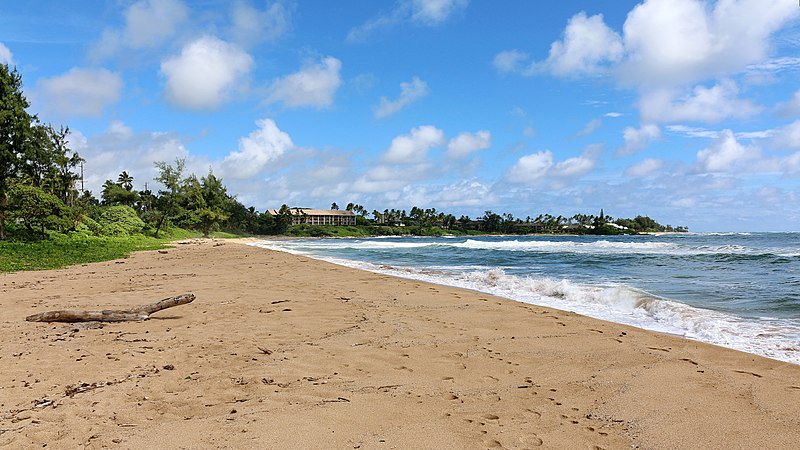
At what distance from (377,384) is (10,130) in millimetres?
30713

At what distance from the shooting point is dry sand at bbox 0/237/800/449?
3455mm

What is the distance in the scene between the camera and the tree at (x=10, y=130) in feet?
Result: 82.2

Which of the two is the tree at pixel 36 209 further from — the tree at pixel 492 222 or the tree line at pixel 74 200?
the tree at pixel 492 222

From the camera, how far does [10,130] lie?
84.8ft

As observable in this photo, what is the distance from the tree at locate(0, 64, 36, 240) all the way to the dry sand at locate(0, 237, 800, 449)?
73.0 ft

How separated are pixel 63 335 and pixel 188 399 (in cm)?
345

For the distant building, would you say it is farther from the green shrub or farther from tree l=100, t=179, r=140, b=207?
the green shrub

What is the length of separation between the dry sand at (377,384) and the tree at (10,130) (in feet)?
73.0

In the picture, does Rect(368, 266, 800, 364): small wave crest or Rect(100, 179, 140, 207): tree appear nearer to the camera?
Rect(368, 266, 800, 364): small wave crest

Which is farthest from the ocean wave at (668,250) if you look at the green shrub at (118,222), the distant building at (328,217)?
the distant building at (328,217)

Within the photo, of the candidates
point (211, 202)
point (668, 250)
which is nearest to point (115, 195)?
point (211, 202)

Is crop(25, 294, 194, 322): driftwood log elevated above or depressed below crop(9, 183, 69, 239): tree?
below

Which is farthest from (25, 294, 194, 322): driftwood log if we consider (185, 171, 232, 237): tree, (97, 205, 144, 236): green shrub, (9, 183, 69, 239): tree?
(185, 171, 232, 237): tree

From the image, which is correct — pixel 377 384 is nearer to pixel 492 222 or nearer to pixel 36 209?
pixel 36 209
